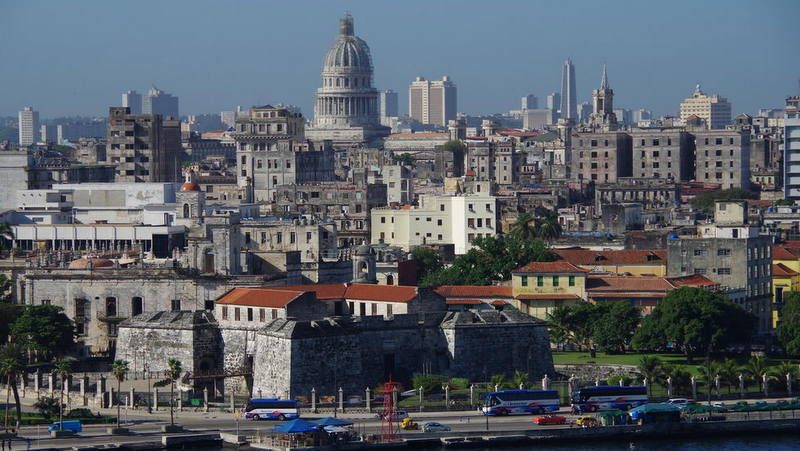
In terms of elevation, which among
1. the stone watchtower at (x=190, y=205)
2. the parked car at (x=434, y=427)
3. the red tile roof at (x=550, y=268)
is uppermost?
the stone watchtower at (x=190, y=205)

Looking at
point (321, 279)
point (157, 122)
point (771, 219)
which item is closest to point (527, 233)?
point (771, 219)

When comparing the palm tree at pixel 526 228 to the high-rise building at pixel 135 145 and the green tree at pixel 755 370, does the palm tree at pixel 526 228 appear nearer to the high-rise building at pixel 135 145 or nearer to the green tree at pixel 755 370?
the green tree at pixel 755 370

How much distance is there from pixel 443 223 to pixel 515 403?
56377 millimetres

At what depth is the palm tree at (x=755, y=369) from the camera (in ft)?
A: 274

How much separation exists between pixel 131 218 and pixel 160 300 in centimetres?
4267

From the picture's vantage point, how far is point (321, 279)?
9850 cm

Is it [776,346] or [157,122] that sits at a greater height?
[157,122]

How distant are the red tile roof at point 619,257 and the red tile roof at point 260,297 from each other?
25398mm

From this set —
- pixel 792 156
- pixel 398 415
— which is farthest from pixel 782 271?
pixel 792 156

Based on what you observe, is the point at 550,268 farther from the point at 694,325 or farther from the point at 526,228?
the point at 526,228

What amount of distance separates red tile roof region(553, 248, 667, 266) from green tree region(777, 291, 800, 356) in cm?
1038

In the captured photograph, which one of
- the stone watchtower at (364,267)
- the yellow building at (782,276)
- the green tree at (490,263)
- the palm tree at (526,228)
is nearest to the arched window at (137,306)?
the stone watchtower at (364,267)

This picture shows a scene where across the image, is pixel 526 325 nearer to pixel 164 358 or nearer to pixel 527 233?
pixel 164 358

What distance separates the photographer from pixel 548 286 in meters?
97.5
